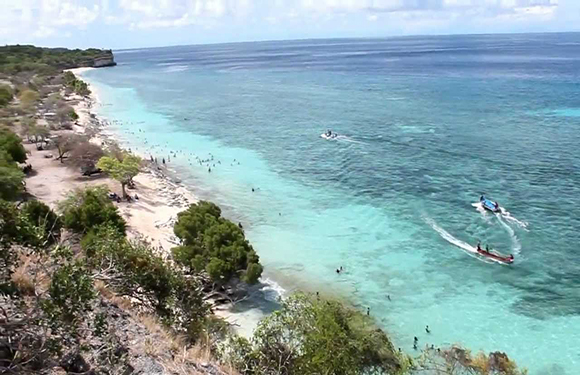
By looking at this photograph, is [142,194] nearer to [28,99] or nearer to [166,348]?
[166,348]

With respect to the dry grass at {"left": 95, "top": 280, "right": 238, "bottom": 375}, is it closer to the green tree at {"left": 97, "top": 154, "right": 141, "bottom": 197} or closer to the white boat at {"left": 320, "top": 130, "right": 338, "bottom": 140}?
the green tree at {"left": 97, "top": 154, "right": 141, "bottom": 197}

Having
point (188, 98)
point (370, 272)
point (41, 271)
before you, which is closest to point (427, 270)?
point (370, 272)

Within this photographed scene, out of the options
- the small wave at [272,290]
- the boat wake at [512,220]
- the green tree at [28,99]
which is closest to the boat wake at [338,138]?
the boat wake at [512,220]

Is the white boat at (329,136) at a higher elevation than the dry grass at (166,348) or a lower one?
lower

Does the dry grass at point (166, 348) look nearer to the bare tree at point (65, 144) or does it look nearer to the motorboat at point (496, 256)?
the motorboat at point (496, 256)

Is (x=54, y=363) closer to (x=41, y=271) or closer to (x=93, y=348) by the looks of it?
(x=93, y=348)

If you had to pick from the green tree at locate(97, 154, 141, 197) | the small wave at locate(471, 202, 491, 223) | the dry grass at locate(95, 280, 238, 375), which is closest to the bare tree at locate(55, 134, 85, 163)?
the green tree at locate(97, 154, 141, 197)
